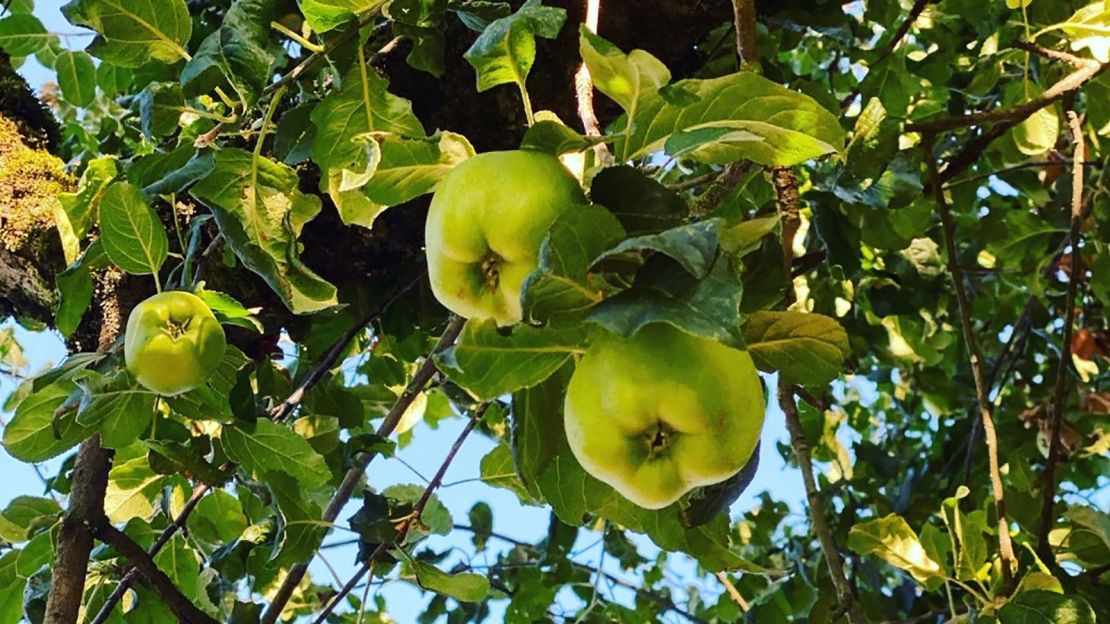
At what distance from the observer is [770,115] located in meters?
0.71

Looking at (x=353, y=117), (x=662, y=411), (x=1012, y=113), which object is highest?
(x=1012, y=113)

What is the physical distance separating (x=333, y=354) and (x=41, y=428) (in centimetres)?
43

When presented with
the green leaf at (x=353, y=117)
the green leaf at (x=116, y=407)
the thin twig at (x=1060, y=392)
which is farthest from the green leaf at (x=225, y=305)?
the thin twig at (x=1060, y=392)

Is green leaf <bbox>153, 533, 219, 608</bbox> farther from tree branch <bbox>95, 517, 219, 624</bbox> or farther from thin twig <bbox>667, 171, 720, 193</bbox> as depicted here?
thin twig <bbox>667, 171, 720, 193</bbox>

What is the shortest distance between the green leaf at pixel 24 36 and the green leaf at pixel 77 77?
66 mm

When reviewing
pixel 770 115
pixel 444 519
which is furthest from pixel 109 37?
pixel 444 519

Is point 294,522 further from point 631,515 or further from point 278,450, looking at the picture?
point 631,515

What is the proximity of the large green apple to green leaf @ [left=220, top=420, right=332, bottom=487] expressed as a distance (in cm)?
51

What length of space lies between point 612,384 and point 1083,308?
2246mm

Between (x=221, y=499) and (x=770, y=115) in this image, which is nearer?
(x=770, y=115)

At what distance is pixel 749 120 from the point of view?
28.0 inches

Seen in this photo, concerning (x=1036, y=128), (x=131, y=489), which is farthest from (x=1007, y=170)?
(x=131, y=489)

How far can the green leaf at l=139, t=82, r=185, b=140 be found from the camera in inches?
38.3

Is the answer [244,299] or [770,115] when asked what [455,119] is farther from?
[770,115]
